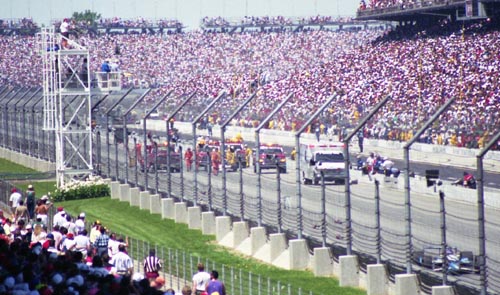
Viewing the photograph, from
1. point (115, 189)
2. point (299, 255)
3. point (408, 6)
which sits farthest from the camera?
point (408, 6)

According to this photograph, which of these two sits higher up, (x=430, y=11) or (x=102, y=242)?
(x=430, y=11)

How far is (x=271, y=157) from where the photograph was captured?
34062 millimetres

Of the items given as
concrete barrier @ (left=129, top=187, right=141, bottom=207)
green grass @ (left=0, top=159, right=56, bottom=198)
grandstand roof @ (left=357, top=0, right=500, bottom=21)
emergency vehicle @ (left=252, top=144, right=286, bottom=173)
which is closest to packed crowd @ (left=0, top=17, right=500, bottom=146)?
emergency vehicle @ (left=252, top=144, right=286, bottom=173)

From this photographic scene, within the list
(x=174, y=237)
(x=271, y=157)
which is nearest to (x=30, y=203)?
(x=174, y=237)

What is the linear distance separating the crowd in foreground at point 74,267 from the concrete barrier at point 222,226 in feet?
13.5

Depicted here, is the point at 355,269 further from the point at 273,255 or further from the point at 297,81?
the point at 297,81

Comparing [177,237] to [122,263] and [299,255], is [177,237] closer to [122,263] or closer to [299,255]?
[299,255]

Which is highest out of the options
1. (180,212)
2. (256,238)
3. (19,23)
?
(19,23)

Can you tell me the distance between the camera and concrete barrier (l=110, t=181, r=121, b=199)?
4716 centimetres

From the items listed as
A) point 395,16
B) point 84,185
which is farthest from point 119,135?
point 395,16

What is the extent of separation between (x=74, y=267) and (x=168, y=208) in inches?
816

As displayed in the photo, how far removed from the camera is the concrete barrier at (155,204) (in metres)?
42.5

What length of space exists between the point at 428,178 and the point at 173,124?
16320 millimetres

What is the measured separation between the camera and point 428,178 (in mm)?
25406
